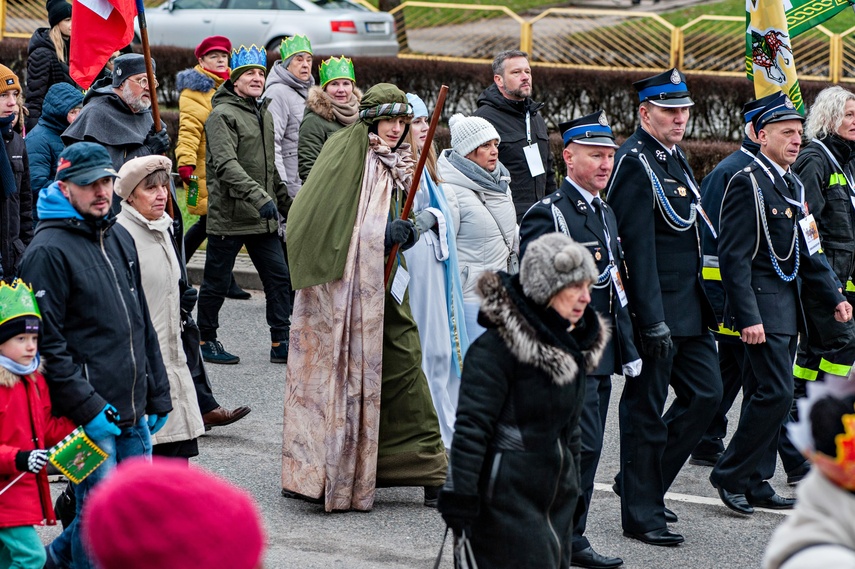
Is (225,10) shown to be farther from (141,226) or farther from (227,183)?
(141,226)

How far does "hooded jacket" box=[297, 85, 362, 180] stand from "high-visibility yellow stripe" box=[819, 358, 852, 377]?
3.37m

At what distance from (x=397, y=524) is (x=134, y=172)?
1.97m

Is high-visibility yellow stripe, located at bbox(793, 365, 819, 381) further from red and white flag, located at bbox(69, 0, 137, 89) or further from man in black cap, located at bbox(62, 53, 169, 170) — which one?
red and white flag, located at bbox(69, 0, 137, 89)

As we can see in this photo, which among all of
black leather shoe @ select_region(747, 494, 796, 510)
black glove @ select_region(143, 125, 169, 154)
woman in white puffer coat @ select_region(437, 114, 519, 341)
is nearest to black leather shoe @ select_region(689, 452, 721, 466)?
black leather shoe @ select_region(747, 494, 796, 510)

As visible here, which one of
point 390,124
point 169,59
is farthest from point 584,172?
point 169,59

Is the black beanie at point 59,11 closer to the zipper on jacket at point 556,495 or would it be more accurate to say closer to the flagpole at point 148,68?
the flagpole at point 148,68

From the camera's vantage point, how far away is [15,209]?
8016 mm

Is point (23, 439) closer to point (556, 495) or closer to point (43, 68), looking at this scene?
point (556, 495)

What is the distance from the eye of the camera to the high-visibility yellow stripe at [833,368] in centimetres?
716

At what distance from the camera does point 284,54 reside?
9844mm

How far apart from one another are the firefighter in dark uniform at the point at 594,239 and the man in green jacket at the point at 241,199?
324 centimetres

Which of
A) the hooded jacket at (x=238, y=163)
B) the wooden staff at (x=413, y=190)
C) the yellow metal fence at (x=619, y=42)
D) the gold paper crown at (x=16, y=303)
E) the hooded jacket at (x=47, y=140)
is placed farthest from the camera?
the yellow metal fence at (x=619, y=42)

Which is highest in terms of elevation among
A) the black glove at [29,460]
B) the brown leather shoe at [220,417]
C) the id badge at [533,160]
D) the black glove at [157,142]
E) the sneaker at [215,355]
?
the black glove at [157,142]

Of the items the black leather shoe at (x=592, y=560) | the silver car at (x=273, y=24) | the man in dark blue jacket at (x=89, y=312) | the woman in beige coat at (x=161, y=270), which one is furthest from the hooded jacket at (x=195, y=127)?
the silver car at (x=273, y=24)
